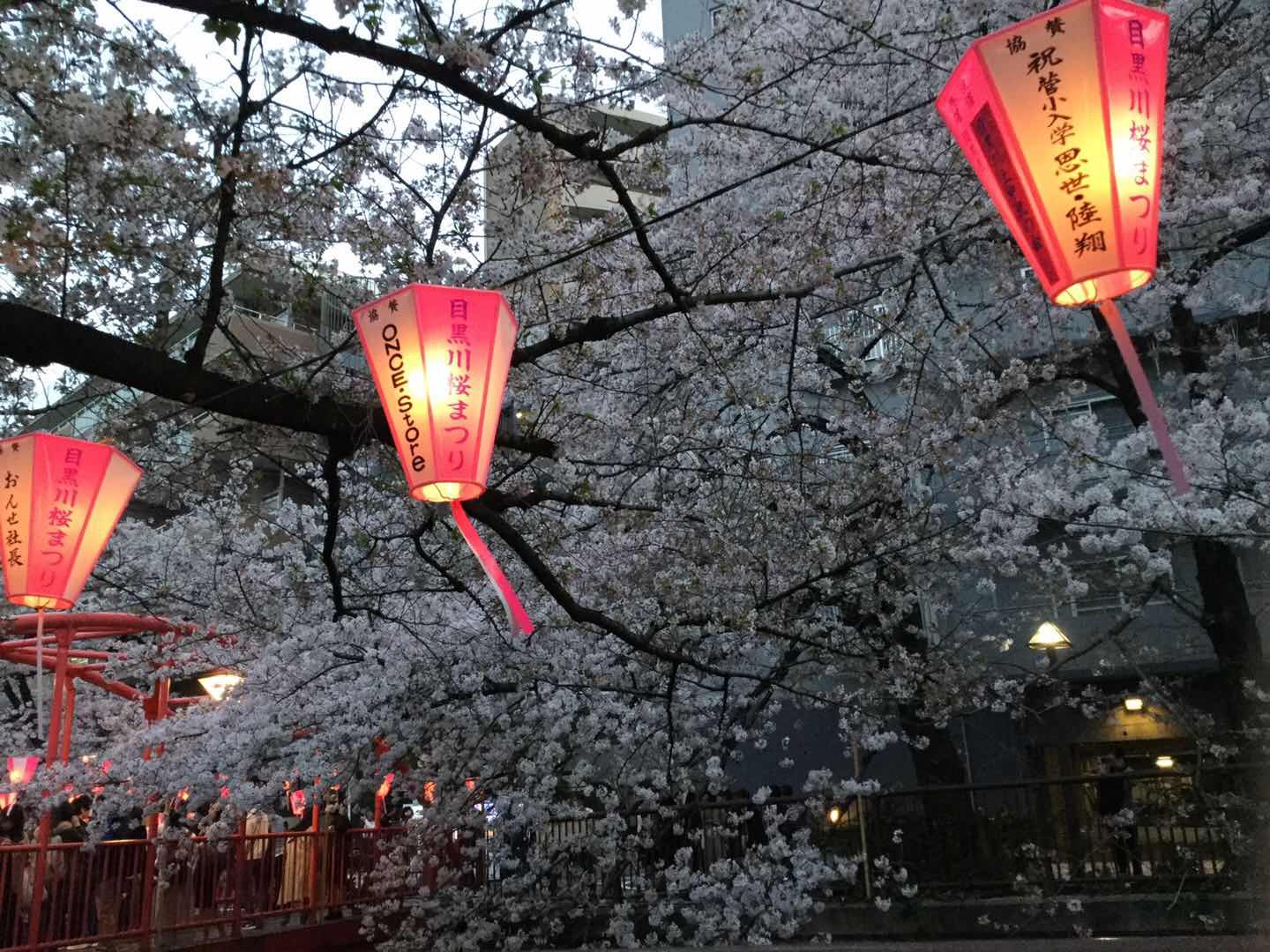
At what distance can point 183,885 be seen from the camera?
1128 centimetres

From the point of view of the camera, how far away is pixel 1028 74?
4.39 m

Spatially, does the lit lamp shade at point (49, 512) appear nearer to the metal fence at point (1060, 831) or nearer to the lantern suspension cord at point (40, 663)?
the lantern suspension cord at point (40, 663)

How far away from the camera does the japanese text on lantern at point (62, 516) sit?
6883 millimetres

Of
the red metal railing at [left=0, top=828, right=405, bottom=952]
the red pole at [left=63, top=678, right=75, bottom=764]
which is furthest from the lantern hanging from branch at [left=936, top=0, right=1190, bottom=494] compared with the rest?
the red pole at [left=63, top=678, right=75, bottom=764]

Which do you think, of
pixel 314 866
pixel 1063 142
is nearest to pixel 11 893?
pixel 314 866

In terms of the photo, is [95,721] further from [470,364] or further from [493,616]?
[470,364]

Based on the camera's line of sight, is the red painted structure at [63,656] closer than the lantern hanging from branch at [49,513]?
No

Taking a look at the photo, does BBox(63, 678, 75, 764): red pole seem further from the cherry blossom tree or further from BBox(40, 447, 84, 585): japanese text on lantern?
BBox(40, 447, 84, 585): japanese text on lantern

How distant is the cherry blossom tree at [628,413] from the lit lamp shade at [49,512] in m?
0.47

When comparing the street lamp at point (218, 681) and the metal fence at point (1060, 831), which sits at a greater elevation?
the street lamp at point (218, 681)

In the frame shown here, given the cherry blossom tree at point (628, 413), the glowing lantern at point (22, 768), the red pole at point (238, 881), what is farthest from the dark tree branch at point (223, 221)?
the glowing lantern at point (22, 768)

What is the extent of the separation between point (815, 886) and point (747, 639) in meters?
3.05

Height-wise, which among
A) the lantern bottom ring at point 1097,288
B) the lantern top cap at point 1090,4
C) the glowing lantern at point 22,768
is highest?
the lantern top cap at point 1090,4

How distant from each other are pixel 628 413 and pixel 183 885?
24.3 feet
